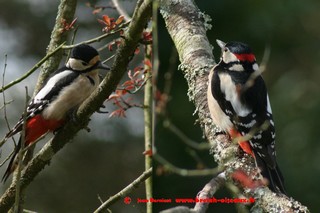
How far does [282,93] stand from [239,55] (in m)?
0.25

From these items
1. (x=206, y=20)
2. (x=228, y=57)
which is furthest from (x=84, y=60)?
(x=206, y=20)

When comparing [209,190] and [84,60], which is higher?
[84,60]

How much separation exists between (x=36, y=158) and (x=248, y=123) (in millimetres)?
1294

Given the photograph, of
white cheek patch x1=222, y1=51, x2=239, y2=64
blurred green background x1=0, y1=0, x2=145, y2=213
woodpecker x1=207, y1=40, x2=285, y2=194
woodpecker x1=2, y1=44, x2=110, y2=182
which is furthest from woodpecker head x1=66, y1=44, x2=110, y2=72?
blurred green background x1=0, y1=0, x2=145, y2=213

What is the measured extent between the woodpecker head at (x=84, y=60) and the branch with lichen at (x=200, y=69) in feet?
4.94

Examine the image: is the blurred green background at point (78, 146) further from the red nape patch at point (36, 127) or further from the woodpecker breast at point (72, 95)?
the woodpecker breast at point (72, 95)

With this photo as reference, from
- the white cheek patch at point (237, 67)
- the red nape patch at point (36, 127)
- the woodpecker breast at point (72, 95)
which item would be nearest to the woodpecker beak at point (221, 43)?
the white cheek patch at point (237, 67)

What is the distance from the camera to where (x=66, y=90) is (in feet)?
10.4

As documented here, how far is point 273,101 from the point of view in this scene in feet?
3.99

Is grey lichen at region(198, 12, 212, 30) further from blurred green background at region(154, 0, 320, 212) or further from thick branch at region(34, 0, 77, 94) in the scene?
thick branch at region(34, 0, 77, 94)

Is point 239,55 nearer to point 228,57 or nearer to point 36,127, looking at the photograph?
point 228,57

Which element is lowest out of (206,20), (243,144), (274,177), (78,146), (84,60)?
(274,177)

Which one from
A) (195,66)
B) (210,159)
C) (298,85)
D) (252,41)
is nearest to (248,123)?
(195,66)

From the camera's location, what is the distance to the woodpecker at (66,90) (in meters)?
3.13
